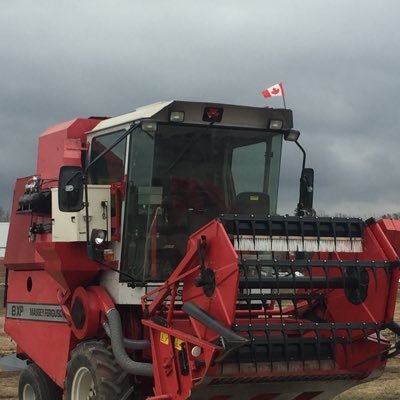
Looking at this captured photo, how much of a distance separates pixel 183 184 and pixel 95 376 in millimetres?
1986

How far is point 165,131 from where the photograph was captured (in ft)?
24.2

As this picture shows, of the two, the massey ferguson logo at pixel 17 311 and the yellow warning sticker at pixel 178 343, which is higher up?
the massey ferguson logo at pixel 17 311

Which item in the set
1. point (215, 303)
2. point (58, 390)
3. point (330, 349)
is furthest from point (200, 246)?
point (58, 390)

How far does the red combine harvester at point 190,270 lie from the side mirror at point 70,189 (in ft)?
0.04

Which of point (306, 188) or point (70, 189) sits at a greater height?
point (306, 188)

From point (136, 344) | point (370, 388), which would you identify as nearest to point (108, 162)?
point (136, 344)

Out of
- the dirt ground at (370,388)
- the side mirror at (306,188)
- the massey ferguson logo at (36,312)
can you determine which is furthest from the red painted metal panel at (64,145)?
the dirt ground at (370,388)

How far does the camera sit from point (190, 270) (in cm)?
622

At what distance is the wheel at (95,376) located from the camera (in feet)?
22.2

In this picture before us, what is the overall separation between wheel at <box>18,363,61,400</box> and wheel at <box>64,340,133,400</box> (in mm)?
1154

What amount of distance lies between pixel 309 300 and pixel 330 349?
28.4 inches

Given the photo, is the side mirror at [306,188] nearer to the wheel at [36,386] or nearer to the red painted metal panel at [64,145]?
the red painted metal panel at [64,145]

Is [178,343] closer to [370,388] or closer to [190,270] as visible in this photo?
[190,270]

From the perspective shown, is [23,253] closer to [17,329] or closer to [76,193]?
[17,329]
